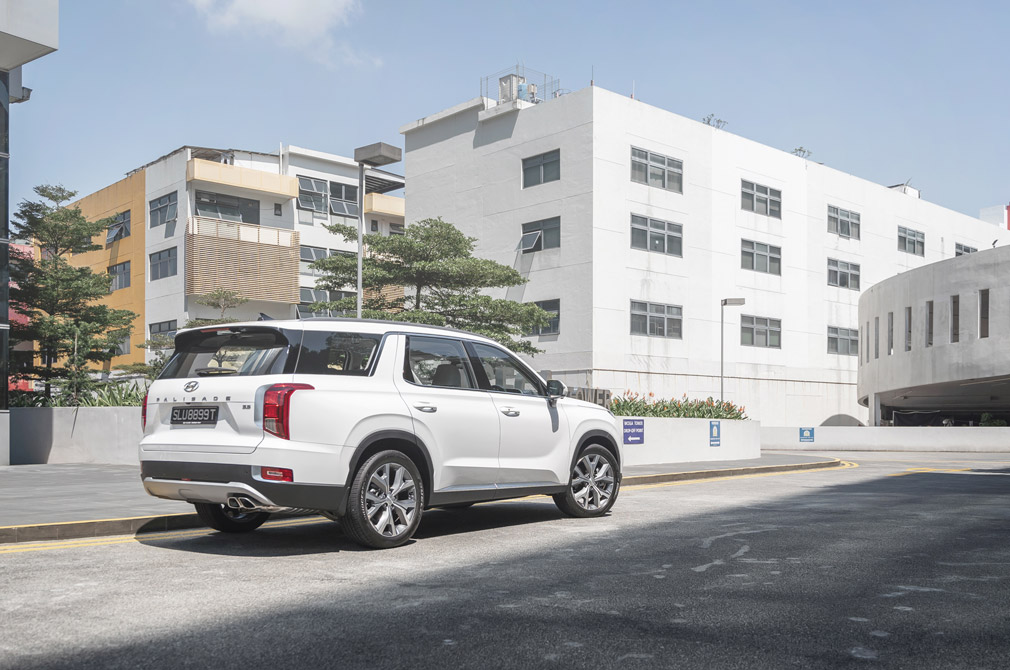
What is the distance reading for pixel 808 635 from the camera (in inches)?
196

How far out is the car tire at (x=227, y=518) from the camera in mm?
8945

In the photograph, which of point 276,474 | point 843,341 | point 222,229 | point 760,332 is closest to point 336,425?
point 276,474

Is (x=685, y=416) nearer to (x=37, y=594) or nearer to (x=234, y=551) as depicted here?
(x=234, y=551)

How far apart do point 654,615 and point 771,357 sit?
41.5 m

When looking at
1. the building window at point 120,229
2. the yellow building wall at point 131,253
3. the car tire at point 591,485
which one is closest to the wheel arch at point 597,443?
the car tire at point 591,485

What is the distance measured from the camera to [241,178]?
51125 millimetres

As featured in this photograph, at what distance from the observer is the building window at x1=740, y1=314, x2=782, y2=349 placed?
144 ft

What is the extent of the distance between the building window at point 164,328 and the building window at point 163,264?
2475mm

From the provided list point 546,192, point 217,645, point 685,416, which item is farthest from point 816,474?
point 546,192

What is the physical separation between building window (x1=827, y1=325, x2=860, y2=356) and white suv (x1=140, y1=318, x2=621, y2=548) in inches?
1697

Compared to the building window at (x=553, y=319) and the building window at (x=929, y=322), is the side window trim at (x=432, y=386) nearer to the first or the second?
the building window at (x=553, y=319)

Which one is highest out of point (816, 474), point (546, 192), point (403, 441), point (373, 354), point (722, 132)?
point (722, 132)

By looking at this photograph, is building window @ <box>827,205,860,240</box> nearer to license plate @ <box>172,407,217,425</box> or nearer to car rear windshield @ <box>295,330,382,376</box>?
car rear windshield @ <box>295,330,382,376</box>

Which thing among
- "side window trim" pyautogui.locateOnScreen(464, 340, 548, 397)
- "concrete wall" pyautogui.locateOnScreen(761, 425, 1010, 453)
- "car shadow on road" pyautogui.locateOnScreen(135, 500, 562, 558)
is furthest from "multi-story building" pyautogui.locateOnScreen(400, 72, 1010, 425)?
"side window trim" pyautogui.locateOnScreen(464, 340, 548, 397)
